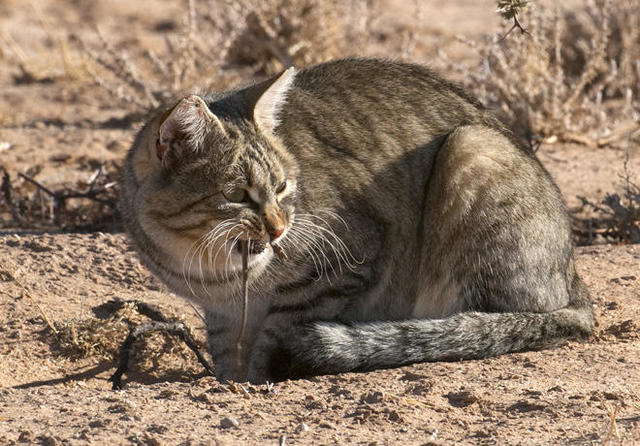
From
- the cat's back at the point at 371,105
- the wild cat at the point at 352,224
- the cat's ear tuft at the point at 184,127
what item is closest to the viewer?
the cat's ear tuft at the point at 184,127

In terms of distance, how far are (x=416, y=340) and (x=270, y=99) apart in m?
1.26

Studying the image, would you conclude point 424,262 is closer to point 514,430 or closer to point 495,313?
point 495,313

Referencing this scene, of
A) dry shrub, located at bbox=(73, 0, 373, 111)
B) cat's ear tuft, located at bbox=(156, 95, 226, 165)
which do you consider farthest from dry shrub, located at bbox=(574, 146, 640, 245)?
dry shrub, located at bbox=(73, 0, 373, 111)

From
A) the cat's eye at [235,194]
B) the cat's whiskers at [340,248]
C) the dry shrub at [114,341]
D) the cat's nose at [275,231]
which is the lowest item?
the dry shrub at [114,341]

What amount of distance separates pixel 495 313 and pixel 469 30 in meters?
7.55

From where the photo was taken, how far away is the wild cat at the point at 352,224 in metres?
4.20

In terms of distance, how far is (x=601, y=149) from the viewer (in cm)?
802

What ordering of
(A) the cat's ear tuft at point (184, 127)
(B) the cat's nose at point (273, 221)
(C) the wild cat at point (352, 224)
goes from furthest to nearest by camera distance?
(C) the wild cat at point (352, 224) → (B) the cat's nose at point (273, 221) → (A) the cat's ear tuft at point (184, 127)

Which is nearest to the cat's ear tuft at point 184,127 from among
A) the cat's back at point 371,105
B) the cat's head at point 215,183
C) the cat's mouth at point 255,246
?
the cat's head at point 215,183

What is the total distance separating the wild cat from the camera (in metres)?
Answer: 4.20

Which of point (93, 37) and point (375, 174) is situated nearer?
point (375, 174)

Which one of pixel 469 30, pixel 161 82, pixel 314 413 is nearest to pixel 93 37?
pixel 161 82

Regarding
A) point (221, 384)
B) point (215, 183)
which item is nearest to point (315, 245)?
point (215, 183)

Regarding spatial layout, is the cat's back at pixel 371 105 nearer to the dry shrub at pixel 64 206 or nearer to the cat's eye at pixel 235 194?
the cat's eye at pixel 235 194
